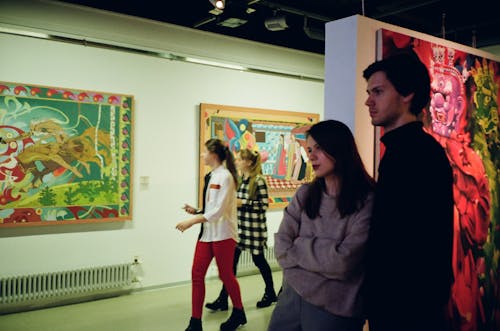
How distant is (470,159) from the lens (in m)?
3.20

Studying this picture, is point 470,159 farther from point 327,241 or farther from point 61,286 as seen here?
point 61,286

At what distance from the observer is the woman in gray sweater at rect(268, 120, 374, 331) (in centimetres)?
183

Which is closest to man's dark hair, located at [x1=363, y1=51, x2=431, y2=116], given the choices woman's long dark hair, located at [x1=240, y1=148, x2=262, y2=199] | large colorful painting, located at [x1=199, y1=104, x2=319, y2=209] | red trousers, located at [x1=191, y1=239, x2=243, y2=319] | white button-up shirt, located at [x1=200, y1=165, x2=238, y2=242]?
white button-up shirt, located at [x1=200, y1=165, x2=238, y2=242]

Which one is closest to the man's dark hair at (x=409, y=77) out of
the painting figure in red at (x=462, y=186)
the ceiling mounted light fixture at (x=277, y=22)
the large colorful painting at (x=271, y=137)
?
the painting figure in red at (x=462, y=186)

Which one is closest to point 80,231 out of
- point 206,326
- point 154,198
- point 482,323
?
point 154,198

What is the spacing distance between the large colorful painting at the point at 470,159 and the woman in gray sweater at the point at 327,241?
3.90 ft

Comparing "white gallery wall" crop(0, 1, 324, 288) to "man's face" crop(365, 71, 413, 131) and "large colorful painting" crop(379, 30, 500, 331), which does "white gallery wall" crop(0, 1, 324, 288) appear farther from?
"man's face" crop(365, 71, 413, 131)

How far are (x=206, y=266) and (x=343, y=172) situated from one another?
2.06 metres

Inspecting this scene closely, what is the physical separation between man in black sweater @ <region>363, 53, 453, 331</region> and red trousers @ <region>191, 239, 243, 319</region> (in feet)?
6.83

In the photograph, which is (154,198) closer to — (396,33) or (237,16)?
(237,16)

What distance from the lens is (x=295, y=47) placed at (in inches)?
266

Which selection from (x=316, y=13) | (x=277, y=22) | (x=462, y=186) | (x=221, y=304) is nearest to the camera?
(x=462, y=186)

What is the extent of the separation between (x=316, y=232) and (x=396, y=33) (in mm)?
1477

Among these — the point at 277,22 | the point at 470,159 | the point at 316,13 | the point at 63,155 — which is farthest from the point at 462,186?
the point at 63,155
